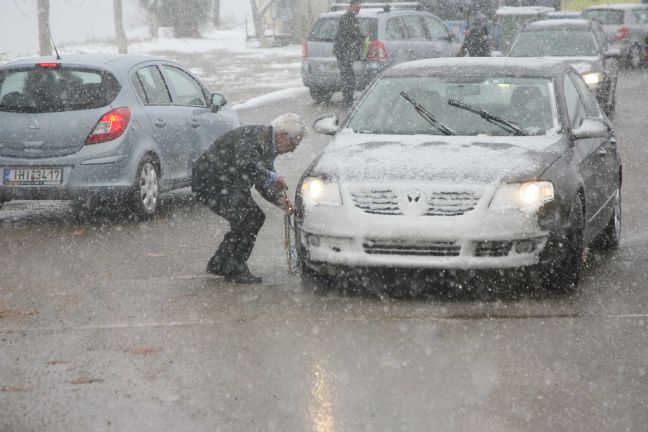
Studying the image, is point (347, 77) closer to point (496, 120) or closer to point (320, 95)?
point (320, 95)

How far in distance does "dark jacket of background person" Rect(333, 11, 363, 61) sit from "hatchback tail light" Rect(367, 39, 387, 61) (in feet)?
4.35

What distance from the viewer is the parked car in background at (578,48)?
20.0 metres

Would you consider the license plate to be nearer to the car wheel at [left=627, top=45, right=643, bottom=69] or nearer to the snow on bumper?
the snow on bumper

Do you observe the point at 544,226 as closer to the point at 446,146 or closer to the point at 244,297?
the point at 446,146

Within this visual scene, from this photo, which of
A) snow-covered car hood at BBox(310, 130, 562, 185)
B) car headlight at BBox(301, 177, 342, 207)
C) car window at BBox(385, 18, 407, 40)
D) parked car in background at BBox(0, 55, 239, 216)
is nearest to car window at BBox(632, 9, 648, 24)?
car window at BBox(385, 18, 407, 40)

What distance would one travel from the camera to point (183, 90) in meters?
12.9

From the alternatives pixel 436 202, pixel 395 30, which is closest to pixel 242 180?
pixel 436 202

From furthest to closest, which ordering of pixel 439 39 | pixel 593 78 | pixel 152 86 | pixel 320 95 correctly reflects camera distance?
pixel 439 39, pixel 320 95, pixel 593 78, pixel 152 86

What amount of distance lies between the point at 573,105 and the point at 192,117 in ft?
14.4

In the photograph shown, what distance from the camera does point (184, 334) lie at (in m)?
6.80

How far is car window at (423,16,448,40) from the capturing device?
989 inches

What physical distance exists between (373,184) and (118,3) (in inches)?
1451

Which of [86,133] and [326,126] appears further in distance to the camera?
[86,133]

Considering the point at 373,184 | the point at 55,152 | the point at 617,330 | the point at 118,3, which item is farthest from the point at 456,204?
the point at 118,3
